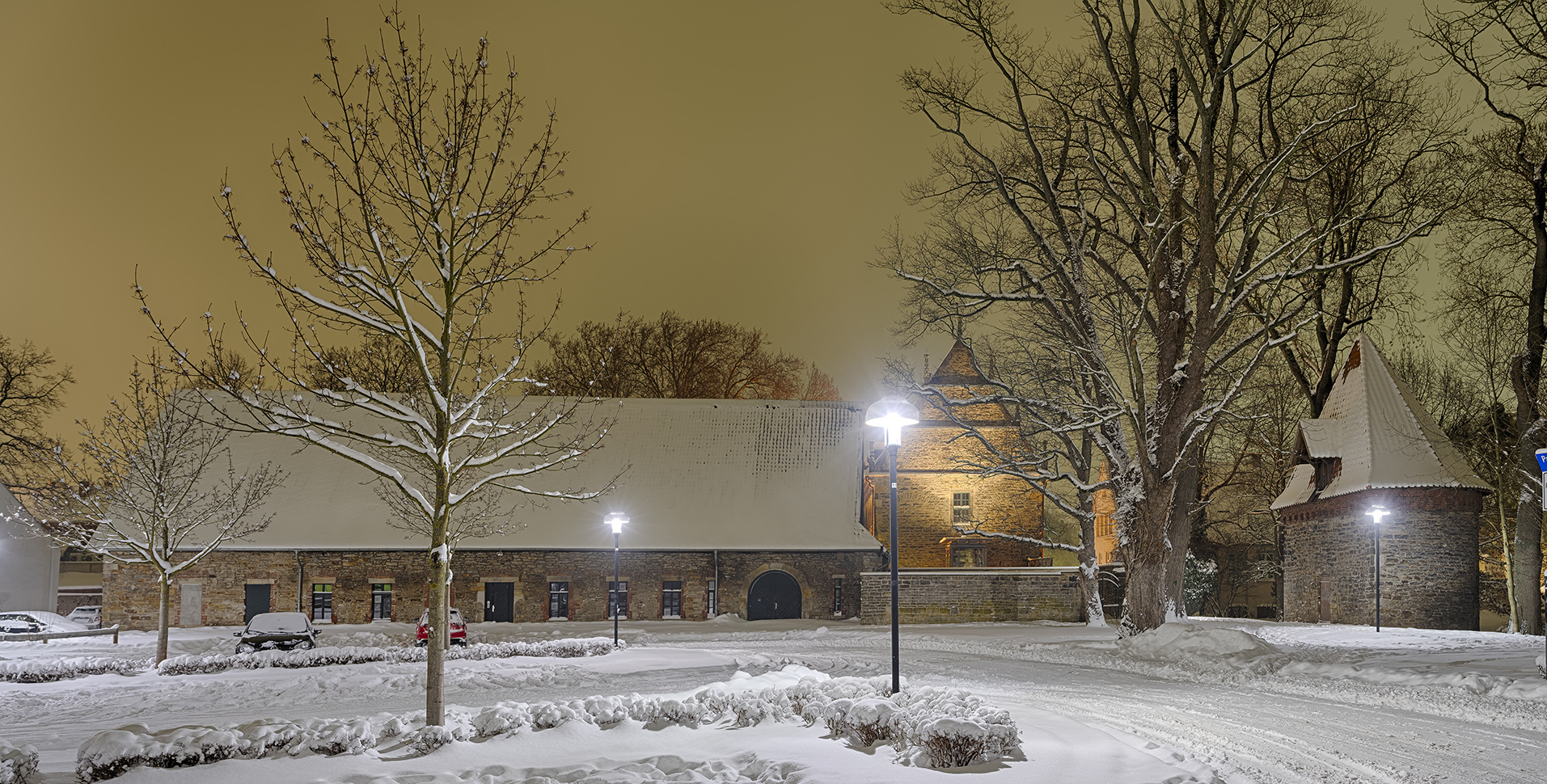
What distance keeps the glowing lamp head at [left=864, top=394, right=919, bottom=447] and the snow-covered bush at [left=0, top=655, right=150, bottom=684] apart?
56.3 feet

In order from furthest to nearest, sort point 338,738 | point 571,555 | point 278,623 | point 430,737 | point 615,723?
point 571,555 < point 278,623 < point 615,723 < point 430,737 < point 338,738

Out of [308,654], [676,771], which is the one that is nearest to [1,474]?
[308,654]

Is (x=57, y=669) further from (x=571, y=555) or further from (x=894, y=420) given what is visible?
(x=894, y=420)

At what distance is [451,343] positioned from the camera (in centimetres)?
1167

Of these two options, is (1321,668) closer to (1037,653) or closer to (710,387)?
(1037,653)

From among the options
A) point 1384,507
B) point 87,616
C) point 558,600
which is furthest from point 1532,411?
point 87,616

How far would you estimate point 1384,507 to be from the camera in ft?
95.2

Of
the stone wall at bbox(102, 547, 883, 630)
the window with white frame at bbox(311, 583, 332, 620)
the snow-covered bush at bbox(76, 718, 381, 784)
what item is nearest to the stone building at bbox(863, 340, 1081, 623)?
the stone wall at bbox(102, 547, 883, 630)

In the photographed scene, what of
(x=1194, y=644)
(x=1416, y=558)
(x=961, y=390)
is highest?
(x=961, y=390)

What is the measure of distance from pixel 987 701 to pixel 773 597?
22.6 meters

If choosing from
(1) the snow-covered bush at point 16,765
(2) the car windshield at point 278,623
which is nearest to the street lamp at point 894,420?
(1) the snow-covered bush at point 16,765

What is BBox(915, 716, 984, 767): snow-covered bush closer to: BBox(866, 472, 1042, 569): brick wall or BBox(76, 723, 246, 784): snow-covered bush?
BBox(76, 723, 246, 784): snow-covered bush

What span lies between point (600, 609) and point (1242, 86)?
82.0 ft

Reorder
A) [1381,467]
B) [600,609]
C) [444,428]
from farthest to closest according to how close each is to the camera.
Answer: [600,609] < [1381,467] < [444,428]
